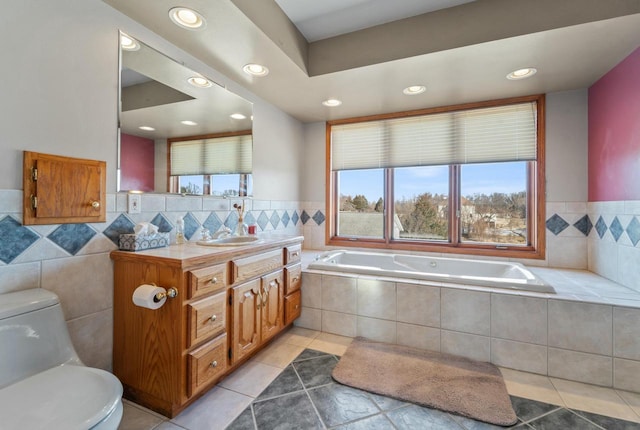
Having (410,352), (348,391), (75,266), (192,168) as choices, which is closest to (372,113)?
(192,168)

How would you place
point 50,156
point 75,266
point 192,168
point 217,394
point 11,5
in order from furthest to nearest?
point 192,168
point 217,394
point 75,266
point 50,156
point 11,5

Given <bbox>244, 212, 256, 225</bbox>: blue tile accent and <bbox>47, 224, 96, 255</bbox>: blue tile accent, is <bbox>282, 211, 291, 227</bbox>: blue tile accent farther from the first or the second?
<bbox>47, 224, 96, 255</bbox>: blue tile accent

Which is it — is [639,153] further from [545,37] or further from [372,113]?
[372,113]

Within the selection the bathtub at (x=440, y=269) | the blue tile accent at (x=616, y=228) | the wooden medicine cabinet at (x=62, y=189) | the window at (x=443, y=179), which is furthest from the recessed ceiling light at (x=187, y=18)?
the blue tile accent at (x=616, y=228)

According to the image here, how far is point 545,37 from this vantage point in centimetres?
177

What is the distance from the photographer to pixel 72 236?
143 cm

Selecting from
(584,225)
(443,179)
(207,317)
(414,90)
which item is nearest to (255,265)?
(207,317)

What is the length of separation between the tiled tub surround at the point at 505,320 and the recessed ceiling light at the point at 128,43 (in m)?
1.99

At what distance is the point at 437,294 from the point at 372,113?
212 centimetres

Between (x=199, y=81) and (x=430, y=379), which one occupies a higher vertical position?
(x=199, y=81)

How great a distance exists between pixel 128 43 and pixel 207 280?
56.5 inches

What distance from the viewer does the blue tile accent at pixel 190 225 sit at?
207 cm

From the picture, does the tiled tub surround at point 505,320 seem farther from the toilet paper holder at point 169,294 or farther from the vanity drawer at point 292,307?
the toilet paper holder at point 169,294

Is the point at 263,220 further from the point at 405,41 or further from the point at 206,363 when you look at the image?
the point at 405,41
